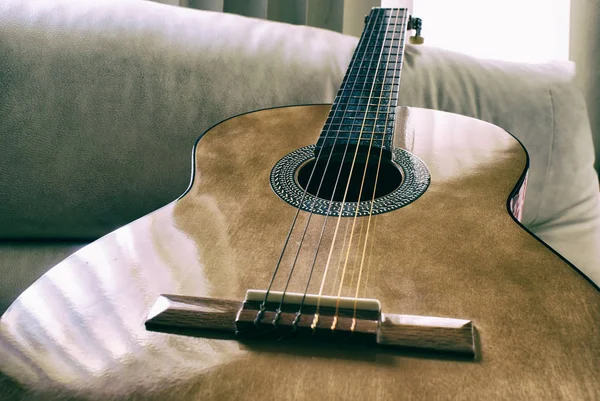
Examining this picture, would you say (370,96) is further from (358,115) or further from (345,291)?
(345,291)

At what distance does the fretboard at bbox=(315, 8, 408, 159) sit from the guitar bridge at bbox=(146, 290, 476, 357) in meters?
0.34

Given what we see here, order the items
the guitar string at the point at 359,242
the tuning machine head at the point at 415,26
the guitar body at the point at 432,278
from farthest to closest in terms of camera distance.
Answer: the tuning machine head at the point at 415,26
the guitar string at the point at 359,242
the guitar body at the point at 432,278

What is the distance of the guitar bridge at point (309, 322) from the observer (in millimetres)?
386

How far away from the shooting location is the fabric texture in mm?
906

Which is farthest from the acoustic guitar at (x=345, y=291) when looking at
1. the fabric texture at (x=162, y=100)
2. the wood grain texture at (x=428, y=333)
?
the fabric texture at (x=162, y=100)

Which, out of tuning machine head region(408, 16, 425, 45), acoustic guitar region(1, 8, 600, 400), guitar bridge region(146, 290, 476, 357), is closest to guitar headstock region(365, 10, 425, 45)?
tuning machine head region(408, 16, 425, 45)

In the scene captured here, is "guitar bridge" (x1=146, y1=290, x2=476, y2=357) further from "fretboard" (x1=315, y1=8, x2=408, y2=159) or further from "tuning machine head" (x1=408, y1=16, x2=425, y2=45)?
"tuning machine head" (x1=408, y1=16, x2=425, y2=45)

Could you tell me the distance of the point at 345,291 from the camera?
45 cm

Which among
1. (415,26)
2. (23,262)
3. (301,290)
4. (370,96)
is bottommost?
(23,262)

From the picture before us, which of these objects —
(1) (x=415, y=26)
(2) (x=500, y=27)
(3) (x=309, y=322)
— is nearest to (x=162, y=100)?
(1) (x=415, y=26)

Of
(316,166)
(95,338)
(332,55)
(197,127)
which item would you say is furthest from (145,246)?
(332,55)

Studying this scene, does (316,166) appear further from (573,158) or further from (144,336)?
(573,158)

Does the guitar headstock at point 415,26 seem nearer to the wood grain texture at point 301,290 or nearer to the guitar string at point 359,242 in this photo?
the wood grain texture at point 301,290

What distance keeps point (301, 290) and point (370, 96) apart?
496mm
